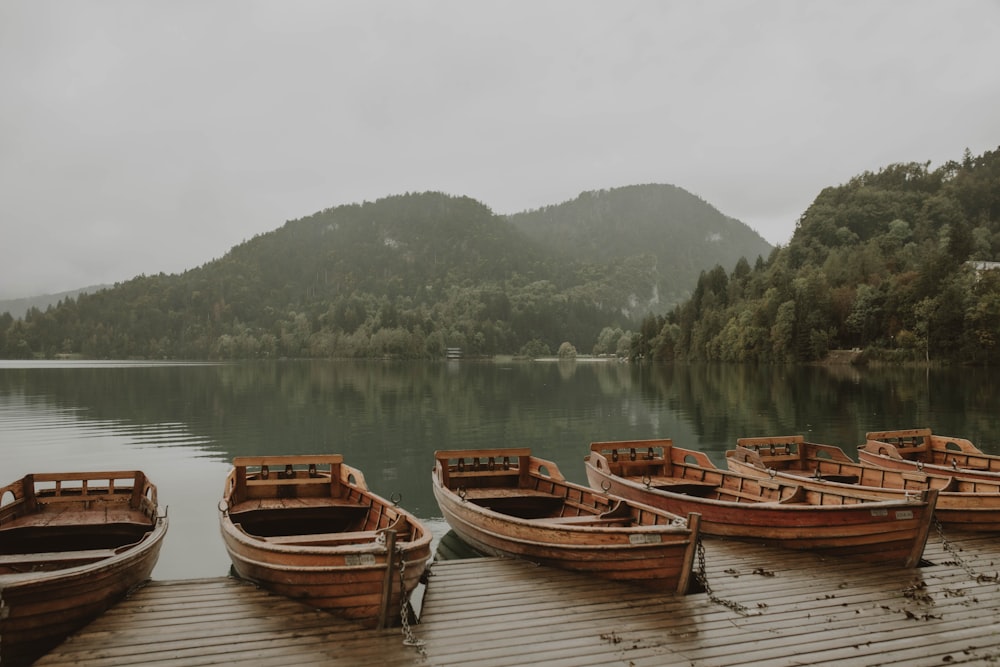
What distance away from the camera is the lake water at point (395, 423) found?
27406 mm

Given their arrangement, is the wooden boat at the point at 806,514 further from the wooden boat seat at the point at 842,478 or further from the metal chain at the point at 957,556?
the wooden boat seat at the point at 842,478

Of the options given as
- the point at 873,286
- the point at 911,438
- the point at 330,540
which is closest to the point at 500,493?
the point at 330,540

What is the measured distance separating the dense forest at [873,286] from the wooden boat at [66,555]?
112 meters

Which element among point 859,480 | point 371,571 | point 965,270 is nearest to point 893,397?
point 859,480

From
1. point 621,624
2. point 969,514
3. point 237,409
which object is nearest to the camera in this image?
point 621,624

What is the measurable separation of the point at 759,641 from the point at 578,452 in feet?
79.0

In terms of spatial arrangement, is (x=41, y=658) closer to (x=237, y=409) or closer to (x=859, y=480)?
(x=859, y=480)

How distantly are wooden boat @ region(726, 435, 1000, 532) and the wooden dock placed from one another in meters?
2.13

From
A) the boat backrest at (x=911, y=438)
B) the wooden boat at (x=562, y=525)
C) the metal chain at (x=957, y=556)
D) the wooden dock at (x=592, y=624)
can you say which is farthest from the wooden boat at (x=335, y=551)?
the boat backrest at (x=911, y=438)

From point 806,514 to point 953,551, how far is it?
3134 millimetres

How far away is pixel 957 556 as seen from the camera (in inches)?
508

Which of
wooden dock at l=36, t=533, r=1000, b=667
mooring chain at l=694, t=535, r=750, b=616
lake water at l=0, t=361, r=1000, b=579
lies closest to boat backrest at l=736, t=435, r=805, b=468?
wooden dock at l=36, t=533, r=1000, b=667

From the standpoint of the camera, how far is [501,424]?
4447cm

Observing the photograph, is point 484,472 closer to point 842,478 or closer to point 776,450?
point 776,450
